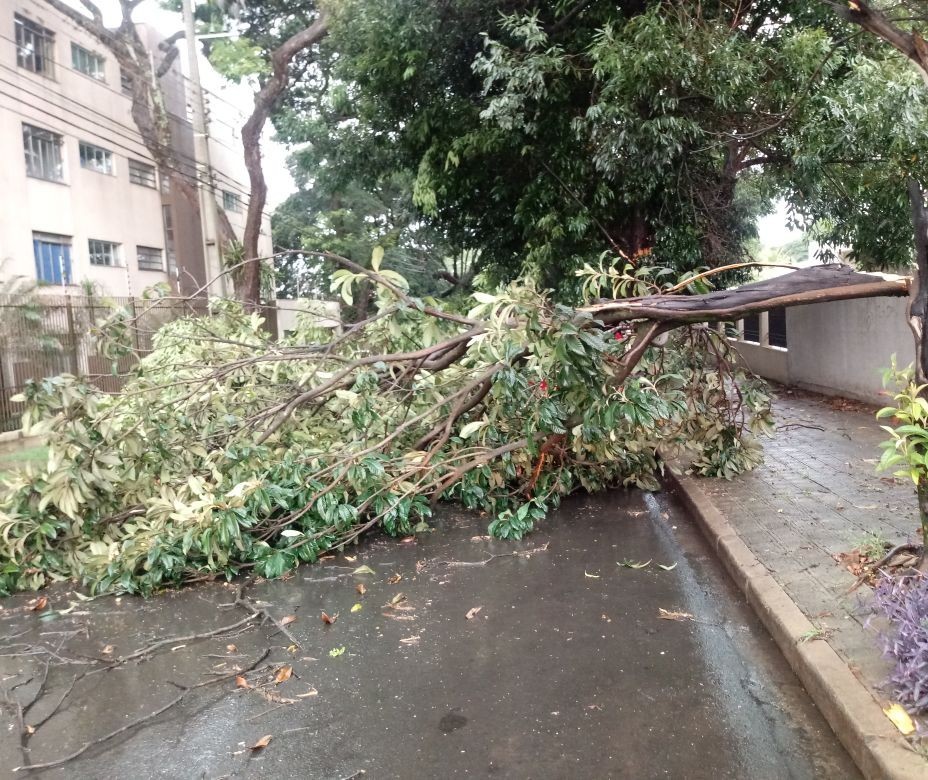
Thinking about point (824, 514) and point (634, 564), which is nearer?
point (634, 564)

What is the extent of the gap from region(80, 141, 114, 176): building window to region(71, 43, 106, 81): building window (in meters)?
1.92

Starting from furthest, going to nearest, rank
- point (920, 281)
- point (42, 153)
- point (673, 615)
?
point (42, 153) < point (673, 615) < point (920, 281)

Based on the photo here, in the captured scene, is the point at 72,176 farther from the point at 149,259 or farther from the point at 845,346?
the point at 845,346

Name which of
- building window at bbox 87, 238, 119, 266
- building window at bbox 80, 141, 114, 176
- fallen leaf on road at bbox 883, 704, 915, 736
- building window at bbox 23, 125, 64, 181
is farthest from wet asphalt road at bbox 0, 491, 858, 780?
building window at bbox 80, 141, 114, 176

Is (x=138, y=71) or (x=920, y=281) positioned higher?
(x=138, y=71)

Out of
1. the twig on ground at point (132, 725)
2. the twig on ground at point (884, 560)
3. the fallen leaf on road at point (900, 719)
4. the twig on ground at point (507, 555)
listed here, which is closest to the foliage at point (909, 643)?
the fallen leaf on road at point (900, 719)

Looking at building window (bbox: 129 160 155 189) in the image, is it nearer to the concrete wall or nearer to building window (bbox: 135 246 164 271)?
building window (bbox: 135 246 164 271)

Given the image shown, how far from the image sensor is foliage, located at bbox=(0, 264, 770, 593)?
18.7ft

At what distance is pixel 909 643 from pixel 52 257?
19.5m

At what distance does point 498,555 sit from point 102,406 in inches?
147

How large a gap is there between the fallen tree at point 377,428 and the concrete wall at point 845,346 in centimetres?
336

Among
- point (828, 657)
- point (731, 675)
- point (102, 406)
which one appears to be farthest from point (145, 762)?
point (102, 406)

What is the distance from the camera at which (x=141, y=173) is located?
22812 millimetres

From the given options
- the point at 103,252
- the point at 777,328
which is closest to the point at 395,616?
the point at 777,328
